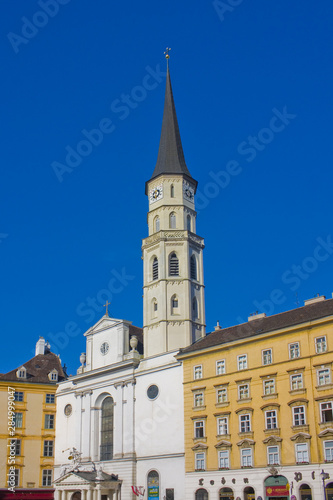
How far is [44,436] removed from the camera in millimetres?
67500

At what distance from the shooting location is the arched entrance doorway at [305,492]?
40.6m

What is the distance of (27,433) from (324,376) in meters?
38.2

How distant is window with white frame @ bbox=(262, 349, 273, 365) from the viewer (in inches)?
1821

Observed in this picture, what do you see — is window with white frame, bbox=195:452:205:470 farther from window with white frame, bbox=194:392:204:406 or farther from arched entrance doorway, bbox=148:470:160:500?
arched entrance doorway, bbox=148:470:160:500

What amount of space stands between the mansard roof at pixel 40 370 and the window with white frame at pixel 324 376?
37621mm

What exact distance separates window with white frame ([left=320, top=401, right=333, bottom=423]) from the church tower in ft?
59.7

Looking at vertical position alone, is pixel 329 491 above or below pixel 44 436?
below

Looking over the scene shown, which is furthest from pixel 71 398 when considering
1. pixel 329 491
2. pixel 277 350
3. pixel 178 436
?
pixel 329 491

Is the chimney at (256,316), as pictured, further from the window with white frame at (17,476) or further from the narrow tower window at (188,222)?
the window with white frame at (17,476)

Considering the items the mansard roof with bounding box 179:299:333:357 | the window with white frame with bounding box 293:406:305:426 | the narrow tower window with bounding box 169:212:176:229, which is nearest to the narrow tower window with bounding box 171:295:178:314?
the mansard roof with bounding box 179:299:333:357

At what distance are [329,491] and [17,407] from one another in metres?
39.4

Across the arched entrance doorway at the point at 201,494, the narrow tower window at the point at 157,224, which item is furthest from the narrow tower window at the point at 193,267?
the arched entrance doorway at the point at 201,494

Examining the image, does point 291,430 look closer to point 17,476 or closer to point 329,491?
point 329,491

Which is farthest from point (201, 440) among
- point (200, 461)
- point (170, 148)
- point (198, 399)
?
point (170, 148)
